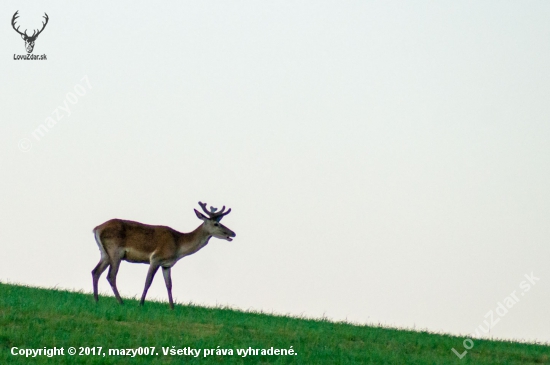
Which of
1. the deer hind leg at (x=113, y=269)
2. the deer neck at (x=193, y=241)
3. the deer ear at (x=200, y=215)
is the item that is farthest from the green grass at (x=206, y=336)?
the deer ear at (x=200, y=215)

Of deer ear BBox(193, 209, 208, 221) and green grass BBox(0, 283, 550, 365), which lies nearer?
green grass BBox(0, 283, 550, 365)

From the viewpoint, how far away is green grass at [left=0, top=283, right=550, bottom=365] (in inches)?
521

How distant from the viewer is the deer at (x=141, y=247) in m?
18.1

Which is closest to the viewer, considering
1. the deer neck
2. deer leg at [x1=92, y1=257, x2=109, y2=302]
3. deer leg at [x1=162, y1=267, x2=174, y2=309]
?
deer leg at [x1=92, y1=257, x2=109, y2=302]

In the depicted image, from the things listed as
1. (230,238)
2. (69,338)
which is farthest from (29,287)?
(69,338)

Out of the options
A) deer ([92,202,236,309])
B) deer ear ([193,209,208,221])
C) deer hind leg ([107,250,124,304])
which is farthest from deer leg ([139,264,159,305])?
deer ear ([193,209,208,221])

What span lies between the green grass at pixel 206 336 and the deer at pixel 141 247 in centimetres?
60

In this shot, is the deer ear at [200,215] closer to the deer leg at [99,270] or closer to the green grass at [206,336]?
the green grass at [206,336]

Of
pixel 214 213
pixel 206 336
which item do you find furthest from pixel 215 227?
pixel 206 336

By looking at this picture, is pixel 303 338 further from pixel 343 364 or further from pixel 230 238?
pixel 230 238

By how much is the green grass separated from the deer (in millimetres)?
603

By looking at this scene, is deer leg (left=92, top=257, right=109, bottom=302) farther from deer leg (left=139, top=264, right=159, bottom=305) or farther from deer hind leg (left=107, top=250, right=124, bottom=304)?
deer leg (left=139, top=264, right=159, bottom=305)

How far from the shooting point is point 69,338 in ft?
43.9

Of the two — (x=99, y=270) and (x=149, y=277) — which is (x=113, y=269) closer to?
(x=99, y=270)
